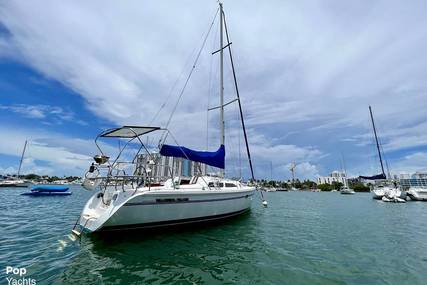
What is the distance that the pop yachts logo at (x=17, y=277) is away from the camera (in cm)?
432

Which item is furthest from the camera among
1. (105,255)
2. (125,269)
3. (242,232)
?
(242,232)

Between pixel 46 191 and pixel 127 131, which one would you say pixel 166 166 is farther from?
pixel 46 191

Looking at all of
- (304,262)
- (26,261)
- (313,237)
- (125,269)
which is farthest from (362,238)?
(26,261)

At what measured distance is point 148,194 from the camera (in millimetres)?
7520

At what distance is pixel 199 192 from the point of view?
909 cm

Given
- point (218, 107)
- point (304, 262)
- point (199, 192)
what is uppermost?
point (218, 107)

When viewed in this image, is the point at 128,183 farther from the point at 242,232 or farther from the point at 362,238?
the point at 362,238

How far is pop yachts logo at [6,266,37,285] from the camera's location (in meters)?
4.32

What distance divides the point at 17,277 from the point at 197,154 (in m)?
7.19

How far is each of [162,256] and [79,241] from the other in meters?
3.01

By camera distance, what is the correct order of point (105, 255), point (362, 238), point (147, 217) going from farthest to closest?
point (362, 238), point (147, 217), point (105, 255)

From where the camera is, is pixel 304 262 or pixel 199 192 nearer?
pixel 304 262

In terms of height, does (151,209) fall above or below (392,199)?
above

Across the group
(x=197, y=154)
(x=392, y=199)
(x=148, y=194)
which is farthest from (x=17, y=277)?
(x=392, y=199)
